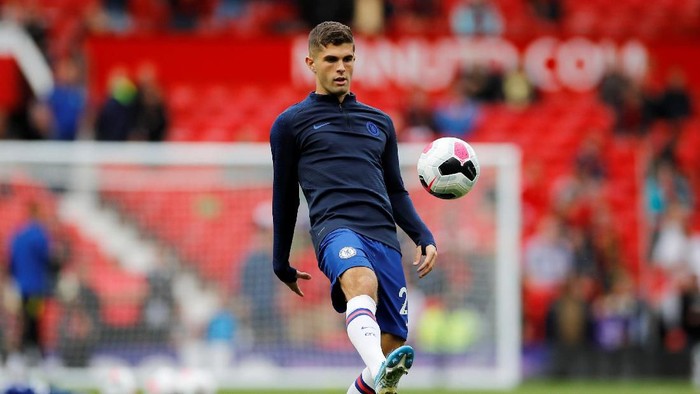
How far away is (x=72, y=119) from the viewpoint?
1928cm

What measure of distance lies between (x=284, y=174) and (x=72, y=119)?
460 inches

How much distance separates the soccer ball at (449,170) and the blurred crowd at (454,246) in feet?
25.4

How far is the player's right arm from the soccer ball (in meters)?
0.78

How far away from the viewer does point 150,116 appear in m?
18.8

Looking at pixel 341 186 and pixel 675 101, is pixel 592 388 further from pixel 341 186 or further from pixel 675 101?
pixel 341 186

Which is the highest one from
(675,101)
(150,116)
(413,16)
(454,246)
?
(413,16)

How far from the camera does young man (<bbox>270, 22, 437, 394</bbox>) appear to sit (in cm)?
787

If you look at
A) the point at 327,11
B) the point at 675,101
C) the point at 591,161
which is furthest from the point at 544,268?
the point at 327,11

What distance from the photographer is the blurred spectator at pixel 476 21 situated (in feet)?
73.1

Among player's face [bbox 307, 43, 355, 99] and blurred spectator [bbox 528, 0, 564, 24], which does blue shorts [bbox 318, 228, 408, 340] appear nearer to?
player's face [bbox 307, 43, 355, 99]

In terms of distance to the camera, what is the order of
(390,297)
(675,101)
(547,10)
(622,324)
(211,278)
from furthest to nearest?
(547,10) < (675,101) < (622,324) < (211,278) < (390,297)

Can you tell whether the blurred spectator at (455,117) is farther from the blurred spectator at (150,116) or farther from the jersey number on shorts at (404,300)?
the jersey number on shorts at (404,300)

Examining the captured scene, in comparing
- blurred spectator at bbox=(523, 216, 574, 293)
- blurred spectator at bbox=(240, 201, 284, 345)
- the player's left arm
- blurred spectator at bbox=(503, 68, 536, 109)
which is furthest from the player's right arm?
blurred spectator at bbox=(503, 68, 536, 109)

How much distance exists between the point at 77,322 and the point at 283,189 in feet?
28.5
